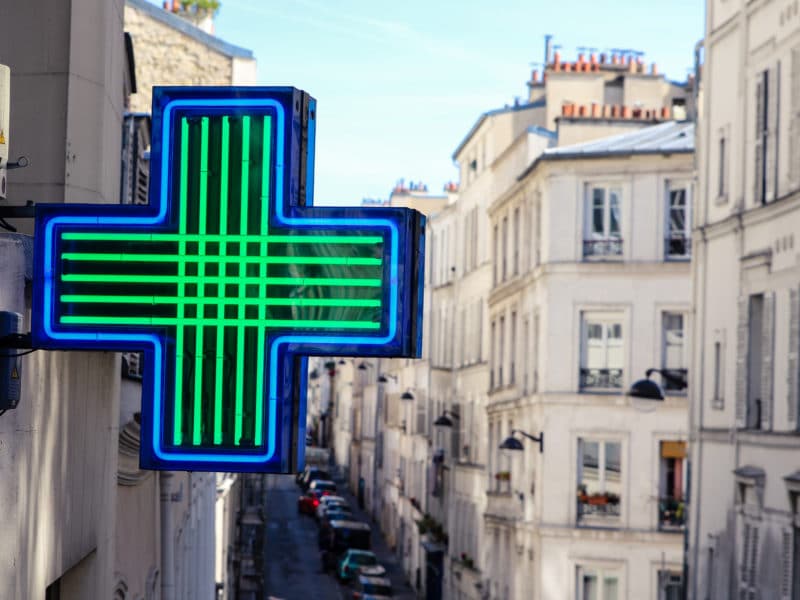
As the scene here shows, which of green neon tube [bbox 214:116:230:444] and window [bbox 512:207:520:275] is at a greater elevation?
window [bbox 512:207:520:275]

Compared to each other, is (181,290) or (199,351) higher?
(181,290)

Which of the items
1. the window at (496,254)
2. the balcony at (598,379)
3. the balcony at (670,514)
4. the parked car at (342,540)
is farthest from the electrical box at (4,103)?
the parked car at (342,540)

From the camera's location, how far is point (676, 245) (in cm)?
3803

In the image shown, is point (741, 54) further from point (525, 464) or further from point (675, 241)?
point (525, 464)

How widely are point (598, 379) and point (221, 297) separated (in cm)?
3174

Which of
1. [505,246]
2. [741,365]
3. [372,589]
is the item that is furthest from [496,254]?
[741,365]

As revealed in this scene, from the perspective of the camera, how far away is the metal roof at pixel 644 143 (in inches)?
1479

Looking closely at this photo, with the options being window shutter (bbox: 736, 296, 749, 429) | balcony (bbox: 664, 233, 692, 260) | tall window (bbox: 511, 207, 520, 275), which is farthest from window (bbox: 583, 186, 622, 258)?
window shutter (bbox: 736, 296, 749, 429)

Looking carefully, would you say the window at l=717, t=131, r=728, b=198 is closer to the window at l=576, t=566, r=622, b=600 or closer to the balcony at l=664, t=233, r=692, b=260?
the balcony at l=664, t=233, r=692, b=260

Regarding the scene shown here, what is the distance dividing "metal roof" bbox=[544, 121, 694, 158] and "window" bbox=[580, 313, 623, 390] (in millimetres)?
3812

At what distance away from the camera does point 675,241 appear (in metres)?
38.0

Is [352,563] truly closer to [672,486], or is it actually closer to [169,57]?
[672,486]

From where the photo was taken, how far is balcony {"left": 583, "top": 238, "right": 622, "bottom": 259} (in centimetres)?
3837

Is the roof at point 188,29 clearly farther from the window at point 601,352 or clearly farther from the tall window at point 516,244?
the tall window at point 516,244
